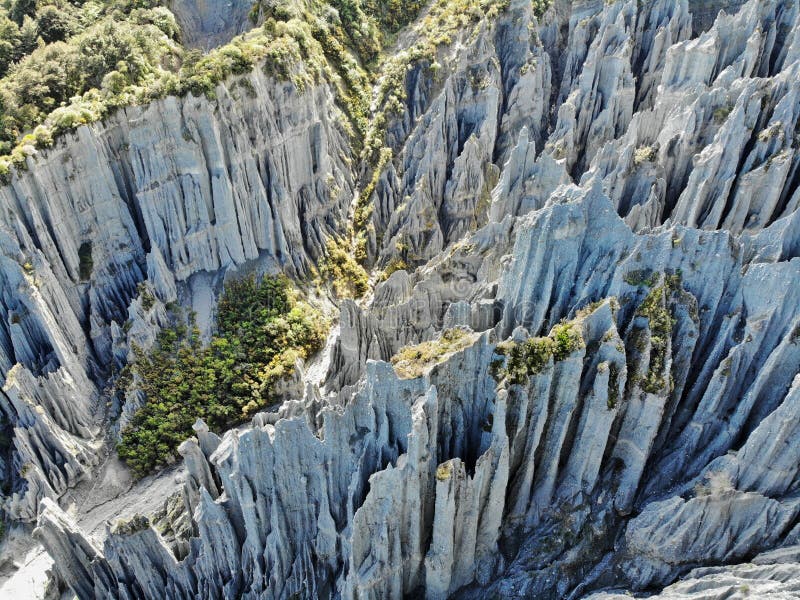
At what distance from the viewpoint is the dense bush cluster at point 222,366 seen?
36.9 m

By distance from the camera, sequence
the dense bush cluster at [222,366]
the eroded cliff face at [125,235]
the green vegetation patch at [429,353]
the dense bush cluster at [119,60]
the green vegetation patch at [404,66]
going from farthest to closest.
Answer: the green vegetation patch at [404,66], the dense bush cluster at [119,60], the dense bush cluster at [222,366], the eroded cliff face at [125,235], the green vegetation patch at [429,353]

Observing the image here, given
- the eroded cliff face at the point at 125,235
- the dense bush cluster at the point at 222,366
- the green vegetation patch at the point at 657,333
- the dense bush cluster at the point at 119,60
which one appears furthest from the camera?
the dense bush cluster at the point at 119,60

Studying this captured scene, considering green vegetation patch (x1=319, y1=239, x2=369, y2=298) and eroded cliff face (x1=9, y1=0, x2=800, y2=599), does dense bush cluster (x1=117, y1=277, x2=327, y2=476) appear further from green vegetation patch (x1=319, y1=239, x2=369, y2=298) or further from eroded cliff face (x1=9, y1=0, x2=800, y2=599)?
green vegetation patch (x1=319, y1=239, x2=369, y2=298)

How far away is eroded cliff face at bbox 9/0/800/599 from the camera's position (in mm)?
22859

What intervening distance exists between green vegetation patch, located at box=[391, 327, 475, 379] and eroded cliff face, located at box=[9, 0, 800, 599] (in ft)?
0.55

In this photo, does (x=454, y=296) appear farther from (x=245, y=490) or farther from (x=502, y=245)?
(x=245, y=490)

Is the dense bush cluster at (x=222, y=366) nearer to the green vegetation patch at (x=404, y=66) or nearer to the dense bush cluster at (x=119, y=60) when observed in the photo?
the green vegetation patch at (x=404, y=66)

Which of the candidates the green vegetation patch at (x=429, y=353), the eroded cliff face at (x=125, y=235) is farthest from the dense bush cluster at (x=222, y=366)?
the green vegetation patch at (x=429, y=353)

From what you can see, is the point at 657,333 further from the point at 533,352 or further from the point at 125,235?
the point at 125,235

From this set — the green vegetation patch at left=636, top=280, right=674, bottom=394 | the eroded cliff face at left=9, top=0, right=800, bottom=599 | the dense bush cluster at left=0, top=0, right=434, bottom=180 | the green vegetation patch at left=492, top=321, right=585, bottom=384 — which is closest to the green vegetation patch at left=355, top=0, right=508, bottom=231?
the dense bush cluster at left=0, top=0, right=434, bottom=180

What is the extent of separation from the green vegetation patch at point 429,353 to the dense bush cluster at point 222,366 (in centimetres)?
1671

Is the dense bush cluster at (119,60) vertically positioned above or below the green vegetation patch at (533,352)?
above

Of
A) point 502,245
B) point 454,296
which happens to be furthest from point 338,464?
point 502,245

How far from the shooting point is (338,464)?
2486cm
